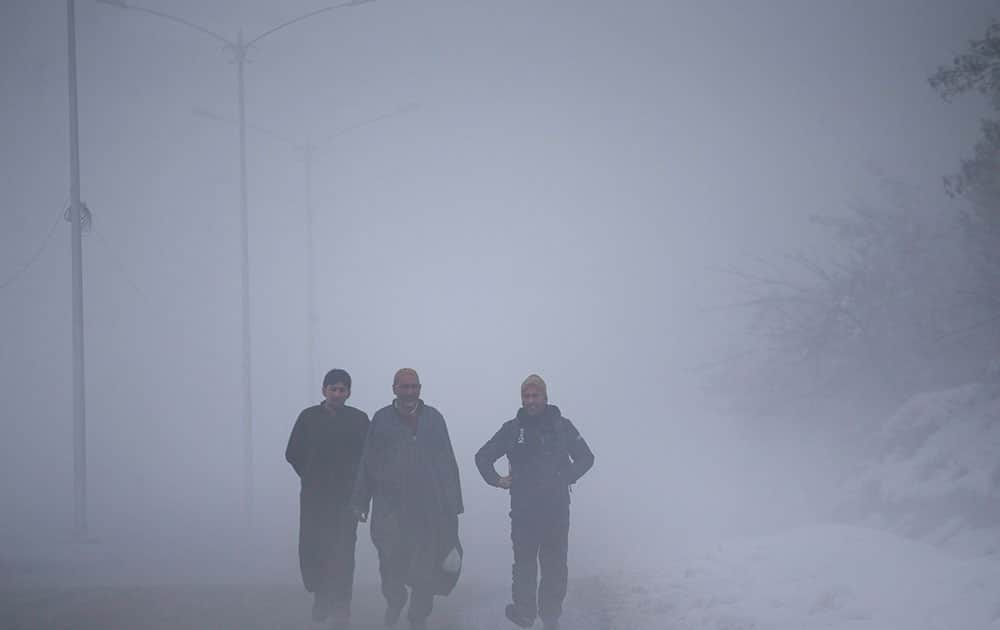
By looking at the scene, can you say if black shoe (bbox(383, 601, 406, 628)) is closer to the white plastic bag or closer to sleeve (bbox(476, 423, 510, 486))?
the white plastic bag

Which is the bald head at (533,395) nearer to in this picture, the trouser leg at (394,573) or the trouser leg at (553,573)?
the trouser leg at (553,573)

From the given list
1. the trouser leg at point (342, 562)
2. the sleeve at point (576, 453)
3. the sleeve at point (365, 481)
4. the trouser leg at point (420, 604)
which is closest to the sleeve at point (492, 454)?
the sleeve at point (576, 453)

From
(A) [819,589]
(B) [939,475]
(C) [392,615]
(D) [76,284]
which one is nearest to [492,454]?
(C) [392,615]

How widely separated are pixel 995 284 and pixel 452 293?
118 metres

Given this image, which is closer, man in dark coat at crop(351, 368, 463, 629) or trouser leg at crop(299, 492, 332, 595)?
man in dark coat at crop(351, 368, 463, 629)

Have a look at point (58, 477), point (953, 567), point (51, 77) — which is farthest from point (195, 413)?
point (51, 77)

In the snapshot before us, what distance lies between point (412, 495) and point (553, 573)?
133cm

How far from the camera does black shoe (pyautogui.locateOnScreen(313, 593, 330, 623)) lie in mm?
9047

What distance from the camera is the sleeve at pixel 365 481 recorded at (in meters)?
8.59

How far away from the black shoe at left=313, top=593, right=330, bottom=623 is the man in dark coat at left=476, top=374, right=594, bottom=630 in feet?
5.18

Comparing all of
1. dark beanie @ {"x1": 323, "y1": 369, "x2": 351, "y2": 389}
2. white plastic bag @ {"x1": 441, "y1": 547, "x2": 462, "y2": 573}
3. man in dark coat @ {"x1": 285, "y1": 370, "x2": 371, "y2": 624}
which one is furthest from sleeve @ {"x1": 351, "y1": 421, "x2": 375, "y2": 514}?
white plastic bag @ {"x1": 441, "y1": 547, "x2": 462, "y2": 573}

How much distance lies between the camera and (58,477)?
25406mm

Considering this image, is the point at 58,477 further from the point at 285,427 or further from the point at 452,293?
the point at 452,293

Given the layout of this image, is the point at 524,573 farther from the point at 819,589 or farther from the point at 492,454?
the point at 819,589
